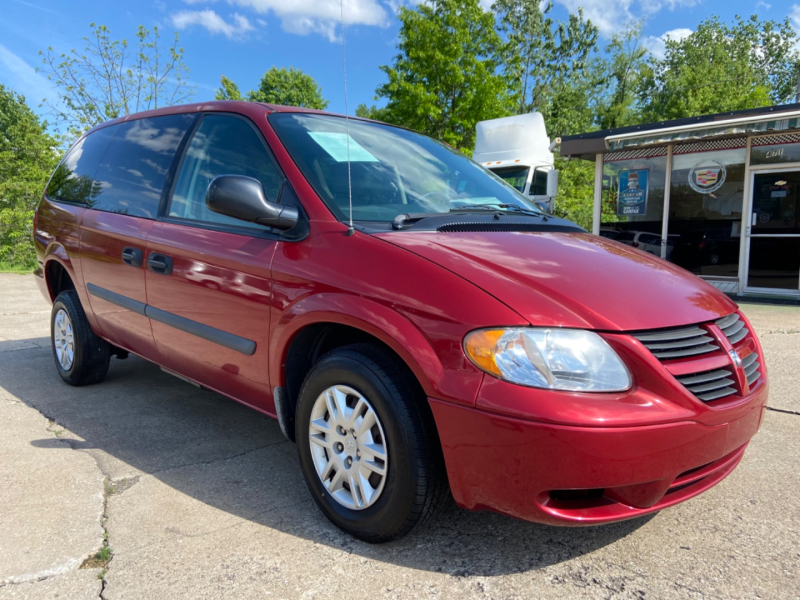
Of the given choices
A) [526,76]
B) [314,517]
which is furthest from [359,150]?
[526,76]

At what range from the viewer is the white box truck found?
12904mm

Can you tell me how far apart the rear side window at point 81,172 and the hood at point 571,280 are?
278cm

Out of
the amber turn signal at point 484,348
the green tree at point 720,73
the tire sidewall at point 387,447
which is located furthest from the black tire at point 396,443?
the green tree at point 720,73

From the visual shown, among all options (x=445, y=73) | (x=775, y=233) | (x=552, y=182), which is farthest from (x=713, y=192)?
(x=445, y=73)

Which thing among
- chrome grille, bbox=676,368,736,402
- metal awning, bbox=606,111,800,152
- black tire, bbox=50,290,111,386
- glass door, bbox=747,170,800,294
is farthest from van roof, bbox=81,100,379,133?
glass door, bbox=747,170,800,294

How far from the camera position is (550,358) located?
1.79 meters

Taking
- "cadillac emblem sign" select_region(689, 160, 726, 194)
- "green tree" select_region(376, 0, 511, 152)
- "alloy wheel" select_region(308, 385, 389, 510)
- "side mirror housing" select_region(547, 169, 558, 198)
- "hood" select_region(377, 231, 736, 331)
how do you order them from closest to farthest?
"hood" select_region(377, 231, 736, 331), "alloy wheel" select_region(308, 385, 389, 510), "cadillac emblem sign" select_region(689, 160, 726, 194), "side mirror housing" select_region(547, 169, 558, 198), "green tree" select_region(376, 0, 511, 152)

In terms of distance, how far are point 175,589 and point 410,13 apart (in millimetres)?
22813

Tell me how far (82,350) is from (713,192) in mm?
10111

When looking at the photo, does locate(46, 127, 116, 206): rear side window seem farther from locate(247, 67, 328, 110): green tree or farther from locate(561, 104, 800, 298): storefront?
locate(247, 67, 328, 110): green tree

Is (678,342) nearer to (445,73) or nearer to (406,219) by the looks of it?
(406,219)

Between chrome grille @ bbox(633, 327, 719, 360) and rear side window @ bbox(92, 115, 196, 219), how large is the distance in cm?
267

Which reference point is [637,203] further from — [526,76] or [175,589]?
[526,76]

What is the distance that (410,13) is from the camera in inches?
850
